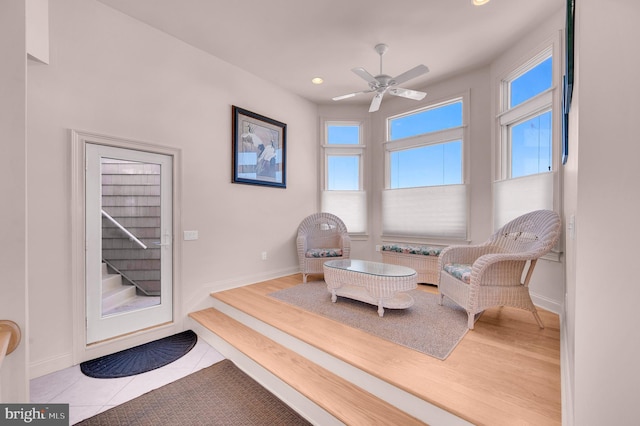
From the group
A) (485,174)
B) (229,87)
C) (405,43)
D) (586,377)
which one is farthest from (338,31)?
(586,377)

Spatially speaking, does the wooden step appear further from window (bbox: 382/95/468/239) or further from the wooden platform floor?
window (bbox: 382/95/468/239)

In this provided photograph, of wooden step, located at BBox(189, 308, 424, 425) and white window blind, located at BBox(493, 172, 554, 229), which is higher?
white window blind, located at BBox(493, 172, 554, 229)

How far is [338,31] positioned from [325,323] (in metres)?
3.11

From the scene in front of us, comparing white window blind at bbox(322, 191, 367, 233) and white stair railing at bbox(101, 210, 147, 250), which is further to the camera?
white window blind at bbox(322, 191, 367, 233)

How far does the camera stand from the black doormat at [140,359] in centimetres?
221

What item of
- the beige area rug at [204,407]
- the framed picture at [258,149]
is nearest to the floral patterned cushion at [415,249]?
the framed picture at [258,149]

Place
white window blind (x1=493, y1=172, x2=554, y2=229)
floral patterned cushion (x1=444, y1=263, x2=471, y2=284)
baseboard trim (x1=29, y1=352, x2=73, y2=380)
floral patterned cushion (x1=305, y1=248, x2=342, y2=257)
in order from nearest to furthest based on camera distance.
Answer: baseboard trim (x1=29, y1=352, x2=73, y2=380) < floral patterned cushion (x1=444, y1=263, x2=471, y2=284) < white window blind (x1=493, y1=172, x2=554, y2=229) < floral patterned cushion (x1=305, y1=248, x2=342, y2=257)

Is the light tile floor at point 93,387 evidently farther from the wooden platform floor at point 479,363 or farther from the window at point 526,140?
the window at point 526,140

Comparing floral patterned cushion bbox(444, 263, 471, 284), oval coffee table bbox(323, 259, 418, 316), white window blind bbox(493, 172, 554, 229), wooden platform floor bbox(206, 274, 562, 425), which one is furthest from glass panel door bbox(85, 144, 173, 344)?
white window blind bbox(493, 172, 554, 229)

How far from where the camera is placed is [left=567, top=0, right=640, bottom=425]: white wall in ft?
2.89

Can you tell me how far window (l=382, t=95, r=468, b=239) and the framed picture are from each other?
193 centimetres

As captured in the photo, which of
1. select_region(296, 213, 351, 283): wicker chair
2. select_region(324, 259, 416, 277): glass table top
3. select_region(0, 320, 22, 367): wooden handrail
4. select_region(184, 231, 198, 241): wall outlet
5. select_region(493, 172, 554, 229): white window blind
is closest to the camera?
select_region(0, 320, 22, 367): wooden handrail

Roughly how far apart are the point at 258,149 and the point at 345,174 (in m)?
1.79

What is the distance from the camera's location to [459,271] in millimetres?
2518
